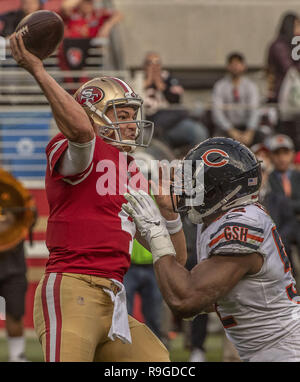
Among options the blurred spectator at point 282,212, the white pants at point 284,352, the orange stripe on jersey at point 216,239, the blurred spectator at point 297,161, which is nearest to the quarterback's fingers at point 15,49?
the orange stripe on jersey at point 216,239

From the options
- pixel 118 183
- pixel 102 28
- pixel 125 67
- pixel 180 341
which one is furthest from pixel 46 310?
pixel 125 67

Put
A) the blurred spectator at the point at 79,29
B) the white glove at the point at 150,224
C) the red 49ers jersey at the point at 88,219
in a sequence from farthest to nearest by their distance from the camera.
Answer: the blurred spectator at the point at 79,29 → the red 49ers jersey at the point at 88,219 → the white glove at the point at 150,224

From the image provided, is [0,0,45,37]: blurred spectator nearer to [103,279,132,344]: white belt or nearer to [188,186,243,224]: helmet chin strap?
[103,279,132,344]: white belt

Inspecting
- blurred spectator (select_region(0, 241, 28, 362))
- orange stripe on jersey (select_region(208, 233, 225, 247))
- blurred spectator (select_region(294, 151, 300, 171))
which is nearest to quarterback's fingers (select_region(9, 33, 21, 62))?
orange stripe on jersey (select_region(208, 233, 225, 247))

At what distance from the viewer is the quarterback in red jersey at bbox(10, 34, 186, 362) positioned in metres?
3.50

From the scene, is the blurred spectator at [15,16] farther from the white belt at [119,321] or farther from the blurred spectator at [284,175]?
the white belt at [119,321]

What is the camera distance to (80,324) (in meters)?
3.58

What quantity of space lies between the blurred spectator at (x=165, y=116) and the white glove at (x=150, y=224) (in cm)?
581

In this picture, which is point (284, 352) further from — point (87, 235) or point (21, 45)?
point (21, 45)

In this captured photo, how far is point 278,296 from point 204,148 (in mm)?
685

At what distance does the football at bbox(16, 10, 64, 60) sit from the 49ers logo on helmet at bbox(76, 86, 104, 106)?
1.46 ft

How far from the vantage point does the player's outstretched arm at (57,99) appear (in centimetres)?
342

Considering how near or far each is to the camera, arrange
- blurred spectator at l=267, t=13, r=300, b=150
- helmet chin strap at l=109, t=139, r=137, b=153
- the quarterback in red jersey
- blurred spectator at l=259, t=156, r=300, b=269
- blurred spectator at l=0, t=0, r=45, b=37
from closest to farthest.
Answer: the quarterback in red jersey
helmet chin strap at l=109, t=139, r=137, b=153
blurred spectator at l=259, t=156, r=300, b=269
blurred spectator at l=0, t=0, r=45, b=37
blurred spectator at l=267, t=13, r=300, b=150

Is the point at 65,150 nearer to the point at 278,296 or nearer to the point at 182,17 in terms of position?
the point at 278,296
